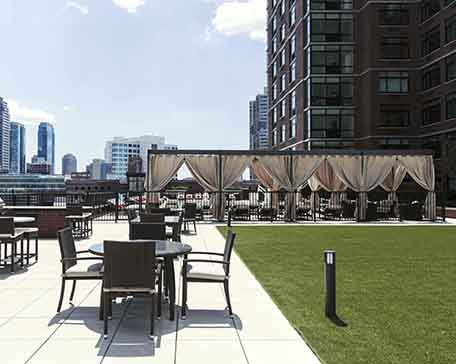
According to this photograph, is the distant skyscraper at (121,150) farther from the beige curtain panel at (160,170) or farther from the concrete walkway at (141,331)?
the concrete walkway at (141,331)

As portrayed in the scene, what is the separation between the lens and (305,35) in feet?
144

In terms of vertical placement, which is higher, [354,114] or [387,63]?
[387,63]

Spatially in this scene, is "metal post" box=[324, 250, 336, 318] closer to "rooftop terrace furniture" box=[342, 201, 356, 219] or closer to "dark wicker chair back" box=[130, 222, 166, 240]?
"dark wicker chair back" box=[130, 222, 166, 240]

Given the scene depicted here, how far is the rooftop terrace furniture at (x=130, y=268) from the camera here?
476 centimetres

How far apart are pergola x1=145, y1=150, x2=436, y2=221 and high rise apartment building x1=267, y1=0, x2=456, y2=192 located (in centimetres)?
1876

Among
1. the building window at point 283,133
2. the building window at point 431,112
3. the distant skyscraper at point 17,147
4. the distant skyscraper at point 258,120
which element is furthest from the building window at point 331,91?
the distant skyscraper at point 17,147

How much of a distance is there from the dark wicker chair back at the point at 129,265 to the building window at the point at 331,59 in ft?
132

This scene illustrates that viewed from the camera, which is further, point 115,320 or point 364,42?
point 364,42

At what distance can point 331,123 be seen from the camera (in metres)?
42.2

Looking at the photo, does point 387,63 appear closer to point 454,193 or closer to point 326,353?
point 454,193

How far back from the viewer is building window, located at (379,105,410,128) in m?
40.8

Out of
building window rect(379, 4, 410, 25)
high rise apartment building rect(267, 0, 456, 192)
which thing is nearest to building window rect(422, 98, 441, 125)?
high rise apartment building rect(267, 0, 456, 192)

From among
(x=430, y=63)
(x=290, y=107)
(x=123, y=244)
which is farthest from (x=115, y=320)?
(x=290, y=107)

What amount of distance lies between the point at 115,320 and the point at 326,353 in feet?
8.13
